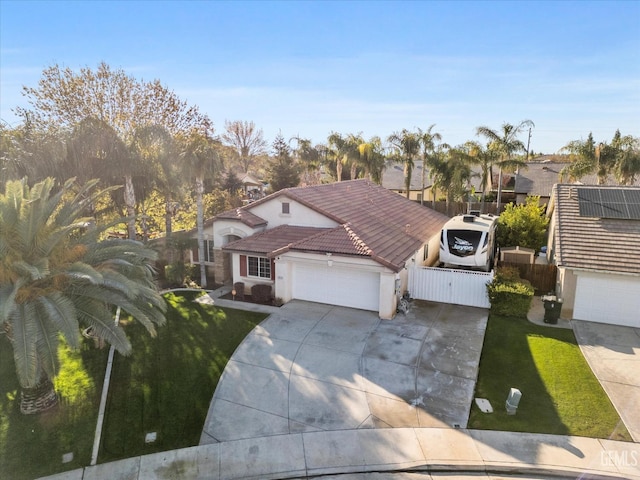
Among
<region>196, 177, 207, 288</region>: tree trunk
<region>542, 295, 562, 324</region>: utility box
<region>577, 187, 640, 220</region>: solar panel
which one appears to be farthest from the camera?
<region>196, 177, 207, 288</region>: tree trunk

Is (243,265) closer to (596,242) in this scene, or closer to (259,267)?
(259,267)

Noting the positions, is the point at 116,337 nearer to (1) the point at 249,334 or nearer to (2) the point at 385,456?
(1) the point at 249,334

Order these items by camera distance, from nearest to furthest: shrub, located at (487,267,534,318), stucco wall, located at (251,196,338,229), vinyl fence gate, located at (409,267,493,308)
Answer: shrub, located at (487,267,534,318) → vinyl fence gate, located at (409,267,493,308) → stucco wall, located at (251,196,338,229)

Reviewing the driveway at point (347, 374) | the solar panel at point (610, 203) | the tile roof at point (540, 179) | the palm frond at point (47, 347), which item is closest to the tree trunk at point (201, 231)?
the driveway at point (347, 374)

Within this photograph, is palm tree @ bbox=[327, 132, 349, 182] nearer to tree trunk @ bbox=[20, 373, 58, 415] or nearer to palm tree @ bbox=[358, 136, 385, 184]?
palm tree @ bbox=[358, 136, 385, 184]

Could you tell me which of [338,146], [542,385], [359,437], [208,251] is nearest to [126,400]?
[359,437]

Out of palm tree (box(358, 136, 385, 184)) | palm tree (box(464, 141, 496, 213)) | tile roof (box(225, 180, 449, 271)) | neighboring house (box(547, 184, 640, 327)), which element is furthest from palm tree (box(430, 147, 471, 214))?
neighboring house (box(547, 184, 640, 327))

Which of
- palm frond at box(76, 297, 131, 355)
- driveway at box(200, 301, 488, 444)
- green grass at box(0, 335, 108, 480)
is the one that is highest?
palm frond at box(76, 297, 131, 355)
